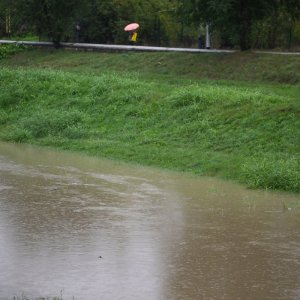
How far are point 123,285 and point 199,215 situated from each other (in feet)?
13.6

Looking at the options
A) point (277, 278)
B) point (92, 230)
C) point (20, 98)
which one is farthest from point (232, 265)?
point (20, 98)

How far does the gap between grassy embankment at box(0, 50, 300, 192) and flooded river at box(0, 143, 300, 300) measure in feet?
4.53

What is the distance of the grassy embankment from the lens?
1867 cm

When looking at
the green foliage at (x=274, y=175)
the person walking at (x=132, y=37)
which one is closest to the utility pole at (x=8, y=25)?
the person walking at (x=132, y=37)

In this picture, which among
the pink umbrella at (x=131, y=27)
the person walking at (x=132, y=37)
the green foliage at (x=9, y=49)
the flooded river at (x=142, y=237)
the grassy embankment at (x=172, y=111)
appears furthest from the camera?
the person walking at (x=132, y=37)

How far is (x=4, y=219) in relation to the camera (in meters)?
13.2

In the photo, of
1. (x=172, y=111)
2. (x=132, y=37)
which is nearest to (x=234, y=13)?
(x=172, y=111)

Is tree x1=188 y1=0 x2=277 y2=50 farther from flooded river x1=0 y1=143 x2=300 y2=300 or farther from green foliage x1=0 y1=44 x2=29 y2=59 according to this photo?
flooded river x1=0 y1=143 x2=300 y2=300

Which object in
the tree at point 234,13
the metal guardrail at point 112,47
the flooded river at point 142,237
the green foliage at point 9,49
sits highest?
the tree at point 234,13

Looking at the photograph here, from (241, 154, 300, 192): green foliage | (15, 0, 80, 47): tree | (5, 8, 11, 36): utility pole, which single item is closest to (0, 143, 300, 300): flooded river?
(241, 154, 300, 192): green foliage

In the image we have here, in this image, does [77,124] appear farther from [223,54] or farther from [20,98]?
[223,54]

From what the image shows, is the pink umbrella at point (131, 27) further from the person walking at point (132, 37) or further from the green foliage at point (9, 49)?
the green foliage at point (9, 49)

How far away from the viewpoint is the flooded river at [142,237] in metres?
9.82

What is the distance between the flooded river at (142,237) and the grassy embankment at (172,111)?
138cm
